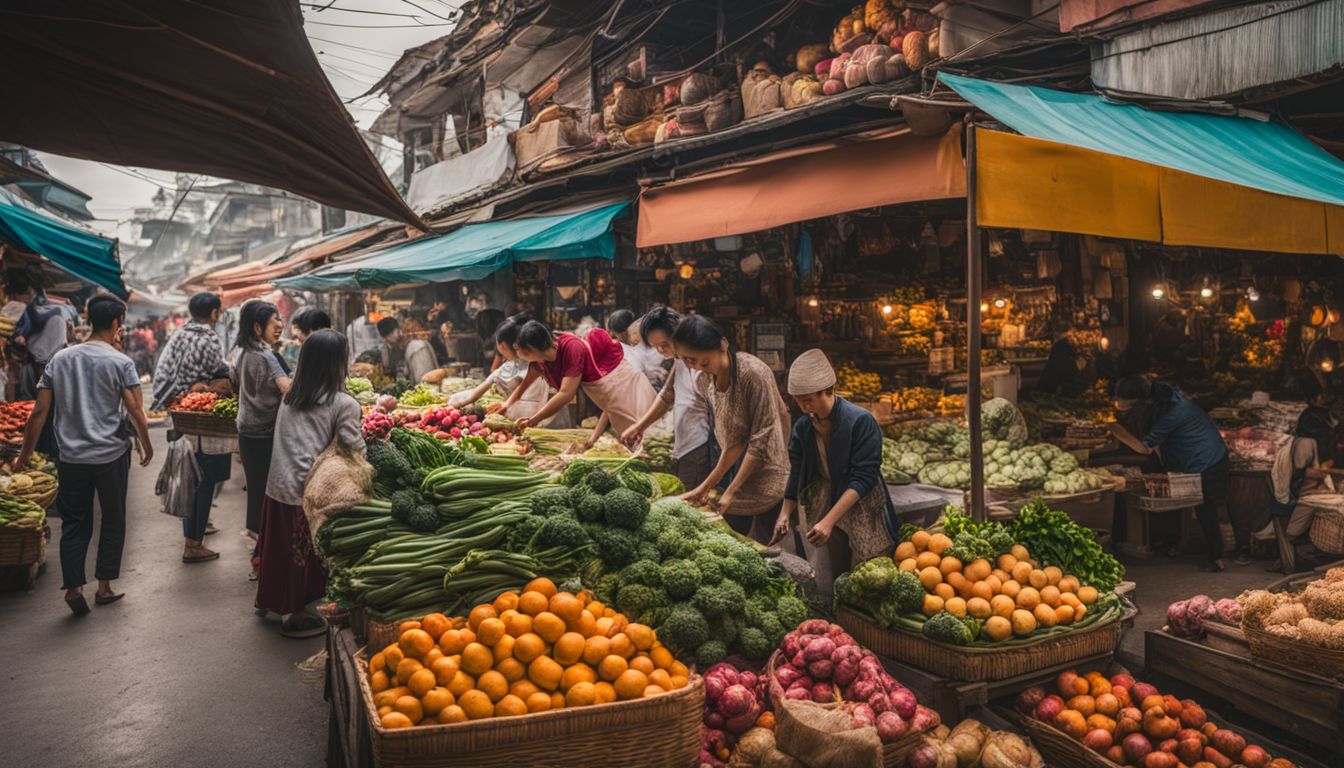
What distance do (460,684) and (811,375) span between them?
235 centimetres

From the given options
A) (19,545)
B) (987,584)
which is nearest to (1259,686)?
(987,584)

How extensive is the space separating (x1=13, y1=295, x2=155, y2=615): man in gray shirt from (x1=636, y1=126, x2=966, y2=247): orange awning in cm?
454

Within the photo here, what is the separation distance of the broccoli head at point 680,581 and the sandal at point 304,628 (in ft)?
11.7

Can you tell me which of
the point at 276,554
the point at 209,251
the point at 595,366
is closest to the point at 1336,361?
the point at 595,366

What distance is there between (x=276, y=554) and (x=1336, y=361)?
11064 millimetres

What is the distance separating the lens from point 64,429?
5895 millimetres

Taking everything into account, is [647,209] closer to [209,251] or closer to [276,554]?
[276,554]

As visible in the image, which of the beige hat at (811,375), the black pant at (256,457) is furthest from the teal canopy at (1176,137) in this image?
the black pant at (256,457)

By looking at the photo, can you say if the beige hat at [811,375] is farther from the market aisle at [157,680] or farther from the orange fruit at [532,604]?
the market aisle at [157,680]

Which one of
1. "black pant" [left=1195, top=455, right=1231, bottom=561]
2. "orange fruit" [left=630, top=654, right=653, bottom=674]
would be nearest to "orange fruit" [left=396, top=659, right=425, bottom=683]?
"orange fruit" [left=630, top=654, right=653, bottom=674]

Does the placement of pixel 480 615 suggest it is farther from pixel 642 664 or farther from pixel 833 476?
pixel 833 476

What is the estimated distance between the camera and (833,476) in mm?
4461

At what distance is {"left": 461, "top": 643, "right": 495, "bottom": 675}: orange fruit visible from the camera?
2771mm

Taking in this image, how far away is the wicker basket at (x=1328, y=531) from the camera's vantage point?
652 centimetres
